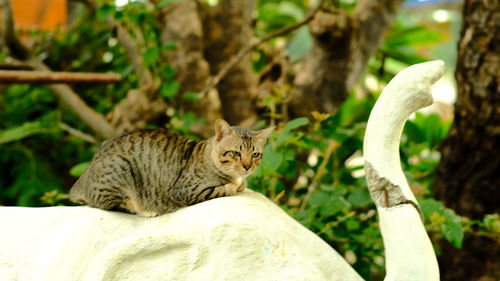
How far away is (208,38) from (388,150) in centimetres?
221

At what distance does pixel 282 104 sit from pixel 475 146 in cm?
87

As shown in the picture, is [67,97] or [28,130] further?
[67,97]

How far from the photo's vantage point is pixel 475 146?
2658 millimetres

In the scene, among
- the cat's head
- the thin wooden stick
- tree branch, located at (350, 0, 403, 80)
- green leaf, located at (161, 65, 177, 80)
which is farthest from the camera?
tree branch, located at (350, 0, 403, 80)

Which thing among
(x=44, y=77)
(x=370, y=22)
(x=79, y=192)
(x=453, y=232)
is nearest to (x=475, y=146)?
(x=453, y=232)

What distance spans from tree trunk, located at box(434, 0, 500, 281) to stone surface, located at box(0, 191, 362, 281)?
1361mm

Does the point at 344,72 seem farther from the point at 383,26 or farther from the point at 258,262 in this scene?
the point at 258,262

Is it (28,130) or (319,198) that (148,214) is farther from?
(28,130)

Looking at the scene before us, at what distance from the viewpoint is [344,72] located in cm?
321

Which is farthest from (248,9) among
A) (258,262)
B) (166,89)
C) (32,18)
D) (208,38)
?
(258,262)

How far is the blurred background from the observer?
2.44m

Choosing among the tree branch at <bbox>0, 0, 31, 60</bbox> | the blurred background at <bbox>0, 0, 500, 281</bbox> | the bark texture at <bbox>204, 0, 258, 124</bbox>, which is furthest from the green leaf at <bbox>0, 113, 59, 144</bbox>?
the bark texture at <bbox>204, 0, 258, 124</bbox>

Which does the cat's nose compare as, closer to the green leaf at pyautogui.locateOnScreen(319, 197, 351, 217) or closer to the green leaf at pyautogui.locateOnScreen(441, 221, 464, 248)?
the green leaf at pyautogui.locateOnScreen(319, 197, 351, 217)

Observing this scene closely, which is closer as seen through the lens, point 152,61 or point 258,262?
point 258,262
